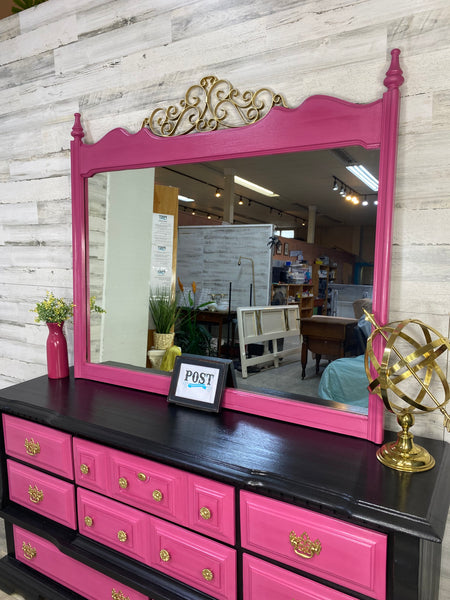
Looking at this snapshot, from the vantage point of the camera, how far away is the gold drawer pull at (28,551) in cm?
172

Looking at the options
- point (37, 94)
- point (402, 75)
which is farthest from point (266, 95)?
point (37, 94)

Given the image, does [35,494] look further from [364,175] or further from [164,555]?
[364,175]

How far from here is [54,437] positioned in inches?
61.8

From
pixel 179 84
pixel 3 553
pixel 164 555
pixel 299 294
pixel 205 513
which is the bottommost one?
pixel 3 553

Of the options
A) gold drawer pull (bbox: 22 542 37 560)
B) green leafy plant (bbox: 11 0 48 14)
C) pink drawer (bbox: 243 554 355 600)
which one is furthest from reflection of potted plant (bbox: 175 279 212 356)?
green leafy plant (bbox: 11 0 48 14)

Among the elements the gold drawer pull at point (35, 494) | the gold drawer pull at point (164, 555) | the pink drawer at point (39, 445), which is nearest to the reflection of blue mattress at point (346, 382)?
the gold drawer pull at point (164, 555)

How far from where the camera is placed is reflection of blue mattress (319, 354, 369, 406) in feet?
4.40

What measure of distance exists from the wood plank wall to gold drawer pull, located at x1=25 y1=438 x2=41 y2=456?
26.7 inches

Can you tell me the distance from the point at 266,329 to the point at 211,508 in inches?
24.9

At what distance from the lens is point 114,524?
1.45 meters

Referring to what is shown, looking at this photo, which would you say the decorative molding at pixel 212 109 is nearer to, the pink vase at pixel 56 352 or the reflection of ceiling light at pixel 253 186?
the reflection of ceiling light at pixel 253 186

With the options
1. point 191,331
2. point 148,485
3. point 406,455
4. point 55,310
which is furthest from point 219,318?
point 55,310

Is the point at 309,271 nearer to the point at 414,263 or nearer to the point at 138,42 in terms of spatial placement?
the point at 414,263

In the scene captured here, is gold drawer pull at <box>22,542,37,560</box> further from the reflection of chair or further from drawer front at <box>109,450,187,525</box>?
the reflection of chair
